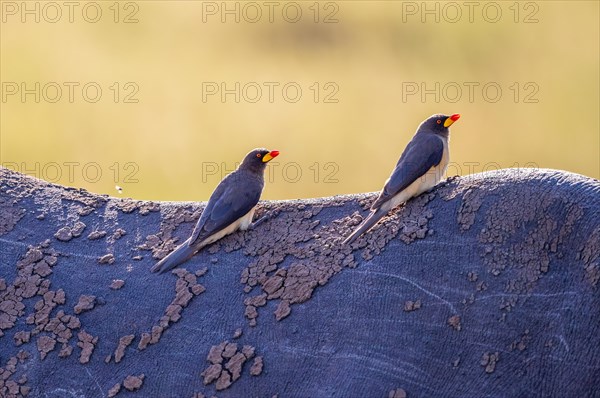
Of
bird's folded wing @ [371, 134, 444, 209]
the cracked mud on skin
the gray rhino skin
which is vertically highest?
bird's folded wing @ [371, 134, 444, 209]

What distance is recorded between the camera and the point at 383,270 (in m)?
6.95

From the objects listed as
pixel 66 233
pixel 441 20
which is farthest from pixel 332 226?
pixel 441 20

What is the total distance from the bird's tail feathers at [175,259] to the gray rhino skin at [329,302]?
7 centimetres

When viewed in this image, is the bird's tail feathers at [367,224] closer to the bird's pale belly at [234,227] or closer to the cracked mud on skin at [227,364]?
the bird's pale belly at [234,227]

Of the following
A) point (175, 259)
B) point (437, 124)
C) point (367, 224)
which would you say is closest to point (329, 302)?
point (367, 224)

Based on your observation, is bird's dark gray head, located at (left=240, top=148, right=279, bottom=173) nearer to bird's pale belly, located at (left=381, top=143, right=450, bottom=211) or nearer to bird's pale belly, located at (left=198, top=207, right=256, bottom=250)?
bird's pale belly, located at (left=198, top=207, right=256, bottom=250)

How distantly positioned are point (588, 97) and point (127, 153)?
391 inches

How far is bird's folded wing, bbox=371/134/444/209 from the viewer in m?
7.21

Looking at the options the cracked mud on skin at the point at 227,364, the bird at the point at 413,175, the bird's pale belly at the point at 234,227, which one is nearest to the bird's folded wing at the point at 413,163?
the bird at the point at 413,175

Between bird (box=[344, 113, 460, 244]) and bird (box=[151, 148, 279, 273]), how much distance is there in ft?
2.86

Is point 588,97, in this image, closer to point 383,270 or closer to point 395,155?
point 395,155

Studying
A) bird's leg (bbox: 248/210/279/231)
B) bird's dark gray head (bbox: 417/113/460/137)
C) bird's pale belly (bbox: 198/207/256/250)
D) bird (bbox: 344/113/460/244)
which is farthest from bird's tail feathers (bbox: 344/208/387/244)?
bird's dark gray head (bbox: 417/113/460/137)

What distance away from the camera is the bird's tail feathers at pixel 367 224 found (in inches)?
284

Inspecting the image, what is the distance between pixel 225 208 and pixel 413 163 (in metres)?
1.41
